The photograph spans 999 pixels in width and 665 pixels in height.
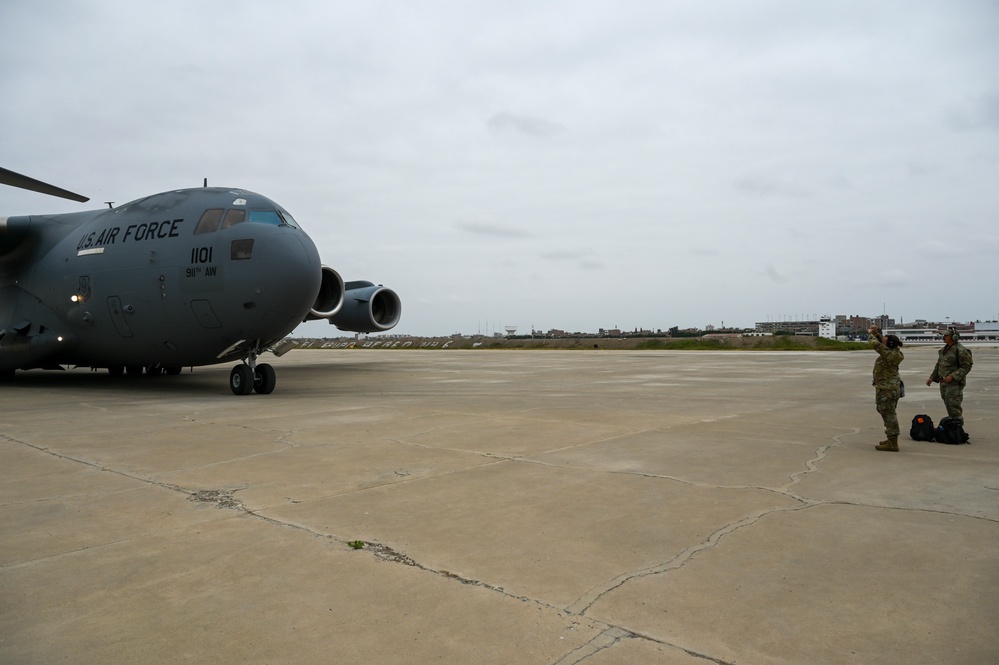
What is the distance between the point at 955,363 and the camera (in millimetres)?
7254

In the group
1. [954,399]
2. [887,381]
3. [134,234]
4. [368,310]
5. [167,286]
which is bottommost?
[954,399]

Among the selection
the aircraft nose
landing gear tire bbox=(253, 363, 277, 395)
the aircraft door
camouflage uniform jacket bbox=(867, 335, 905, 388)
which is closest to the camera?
camouflage uniform jacket bbox=(867, 335, 905, 388)

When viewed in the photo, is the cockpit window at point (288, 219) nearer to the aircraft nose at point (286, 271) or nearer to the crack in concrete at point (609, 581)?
the aircraft nose at point (286, 271)

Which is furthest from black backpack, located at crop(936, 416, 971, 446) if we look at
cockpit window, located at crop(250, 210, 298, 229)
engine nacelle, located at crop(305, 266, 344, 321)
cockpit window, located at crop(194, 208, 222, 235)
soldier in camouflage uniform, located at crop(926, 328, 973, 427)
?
engine nacelle, located at crop(305, 266, 344, 321)

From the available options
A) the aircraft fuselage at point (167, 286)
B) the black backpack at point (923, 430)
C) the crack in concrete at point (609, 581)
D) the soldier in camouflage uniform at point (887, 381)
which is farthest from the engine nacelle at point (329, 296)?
the black backpack at point (923, 430)

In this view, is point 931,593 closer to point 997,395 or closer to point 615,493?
point 615,493

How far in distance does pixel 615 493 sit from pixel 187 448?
4448 millimetres

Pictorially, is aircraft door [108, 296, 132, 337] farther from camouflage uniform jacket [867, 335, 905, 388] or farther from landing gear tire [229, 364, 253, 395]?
camouflage uniform jacket [867, 335, 905, 388]

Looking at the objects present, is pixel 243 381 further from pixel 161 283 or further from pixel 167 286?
pixel 161 283

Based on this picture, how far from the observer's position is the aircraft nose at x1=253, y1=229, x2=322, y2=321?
11414 millimetres

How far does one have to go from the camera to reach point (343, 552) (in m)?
3.57

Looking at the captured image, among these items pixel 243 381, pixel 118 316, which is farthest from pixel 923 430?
pixel 118 316

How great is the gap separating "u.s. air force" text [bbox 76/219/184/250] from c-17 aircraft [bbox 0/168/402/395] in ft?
0.09

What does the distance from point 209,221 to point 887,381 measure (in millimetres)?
11055
